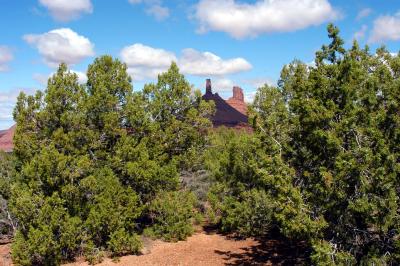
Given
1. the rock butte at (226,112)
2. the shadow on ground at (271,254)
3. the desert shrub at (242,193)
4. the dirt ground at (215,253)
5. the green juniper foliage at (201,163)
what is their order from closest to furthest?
1. the green juniper foliage at (201,163)
2. the shadow on ground at (271,254)
3. the dirt ground at (215,253)
4. the desert shrub at (242,193)
5. the rock butte at (226,112)

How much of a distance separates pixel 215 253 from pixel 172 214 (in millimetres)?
4208

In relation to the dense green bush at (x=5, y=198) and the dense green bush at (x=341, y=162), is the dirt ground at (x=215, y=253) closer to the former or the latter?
the dense green bush at (x=5, y=198)

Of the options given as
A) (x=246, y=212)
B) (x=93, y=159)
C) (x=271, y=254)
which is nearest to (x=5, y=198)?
(x=93, y=159)

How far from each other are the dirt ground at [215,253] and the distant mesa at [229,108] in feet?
336

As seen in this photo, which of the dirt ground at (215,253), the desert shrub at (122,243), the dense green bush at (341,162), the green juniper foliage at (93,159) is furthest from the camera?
the desert shrub at (122,243)

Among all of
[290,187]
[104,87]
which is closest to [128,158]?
[104,87]

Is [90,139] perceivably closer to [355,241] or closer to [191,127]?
[191,127]

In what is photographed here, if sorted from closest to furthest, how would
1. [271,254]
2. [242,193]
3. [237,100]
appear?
[271,254] → [242,193] → [237,100]

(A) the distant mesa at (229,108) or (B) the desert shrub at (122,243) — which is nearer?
(B) the desert shrub at (122,243)

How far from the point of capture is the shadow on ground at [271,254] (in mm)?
21562

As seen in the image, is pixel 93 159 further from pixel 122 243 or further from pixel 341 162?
pixel 341 162

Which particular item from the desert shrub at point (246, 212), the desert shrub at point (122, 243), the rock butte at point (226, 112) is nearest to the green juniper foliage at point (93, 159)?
the desert shrub at point (122, 243)

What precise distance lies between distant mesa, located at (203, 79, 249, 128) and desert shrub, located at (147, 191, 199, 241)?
102 metres

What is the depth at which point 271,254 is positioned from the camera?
23094 mm
